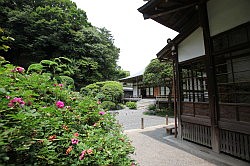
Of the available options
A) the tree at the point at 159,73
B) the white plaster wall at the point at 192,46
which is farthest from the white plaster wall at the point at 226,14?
the tree at the point at 159,73

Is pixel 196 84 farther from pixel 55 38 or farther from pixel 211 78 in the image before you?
pixel 55 38

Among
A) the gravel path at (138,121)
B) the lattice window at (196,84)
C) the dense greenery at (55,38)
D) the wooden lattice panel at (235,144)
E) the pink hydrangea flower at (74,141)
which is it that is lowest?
the gravel path at (138,121)

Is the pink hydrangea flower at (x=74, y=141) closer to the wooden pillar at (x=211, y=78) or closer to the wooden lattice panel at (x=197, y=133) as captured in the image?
the wooden pillar at (x=211, y=78)

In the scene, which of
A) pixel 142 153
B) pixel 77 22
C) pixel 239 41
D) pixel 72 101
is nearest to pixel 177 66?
pixel 239 41

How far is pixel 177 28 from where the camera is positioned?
7.92 meters

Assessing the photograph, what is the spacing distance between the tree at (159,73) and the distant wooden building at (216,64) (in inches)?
289

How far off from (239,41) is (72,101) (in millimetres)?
5494

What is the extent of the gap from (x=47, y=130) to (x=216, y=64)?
6.27m

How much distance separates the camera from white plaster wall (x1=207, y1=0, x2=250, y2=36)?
15.2ft

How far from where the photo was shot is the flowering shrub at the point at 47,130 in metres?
1.21

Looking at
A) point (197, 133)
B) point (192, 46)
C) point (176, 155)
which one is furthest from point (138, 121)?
Result: point (192, 46)

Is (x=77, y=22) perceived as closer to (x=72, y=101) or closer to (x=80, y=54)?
(x=80, y=54)

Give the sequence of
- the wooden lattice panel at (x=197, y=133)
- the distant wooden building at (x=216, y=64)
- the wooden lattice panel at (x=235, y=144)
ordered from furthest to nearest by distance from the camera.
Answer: the wooden lattice panel at (x=197, y=133) → the distant wooden building at (x=216, y=64) → the wooden lattice panel at (x=235, y=144)

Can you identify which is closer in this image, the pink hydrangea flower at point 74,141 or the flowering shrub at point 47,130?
the flowering shrub at point 47,130
